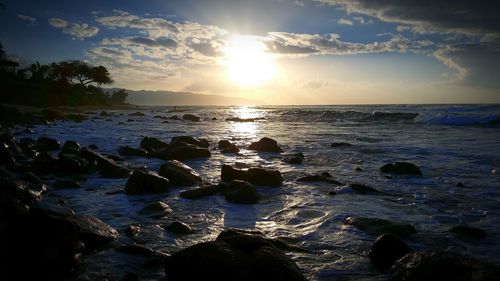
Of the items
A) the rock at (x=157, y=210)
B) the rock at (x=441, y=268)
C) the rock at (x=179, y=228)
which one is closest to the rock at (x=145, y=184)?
the rock at (x=157, y=210)

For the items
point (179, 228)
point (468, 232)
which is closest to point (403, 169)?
point (468, 232)

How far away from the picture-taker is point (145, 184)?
650 cm

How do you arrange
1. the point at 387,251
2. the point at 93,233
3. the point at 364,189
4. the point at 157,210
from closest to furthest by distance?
1. the point at 387,251
2. the point at 93,233
3. the point at 157,210
4. the point at 364,189

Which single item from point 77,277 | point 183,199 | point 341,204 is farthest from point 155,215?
point 341,204

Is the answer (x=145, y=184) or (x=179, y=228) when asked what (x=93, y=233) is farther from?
(x=145, y=184)

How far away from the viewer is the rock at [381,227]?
4.36 m

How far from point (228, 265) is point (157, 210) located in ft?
8.64

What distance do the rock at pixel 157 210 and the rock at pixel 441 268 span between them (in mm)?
3100

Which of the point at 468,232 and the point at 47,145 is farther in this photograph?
the point at 47,145

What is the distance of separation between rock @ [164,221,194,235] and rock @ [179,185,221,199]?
1.63 metres

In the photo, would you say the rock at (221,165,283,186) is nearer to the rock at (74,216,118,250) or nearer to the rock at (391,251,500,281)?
the rock at (74,216,118,250)

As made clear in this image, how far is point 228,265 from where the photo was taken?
290cm

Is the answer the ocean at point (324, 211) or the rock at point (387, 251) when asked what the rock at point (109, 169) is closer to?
the ocean at point (324, 211)

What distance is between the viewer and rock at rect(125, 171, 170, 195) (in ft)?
20.8
